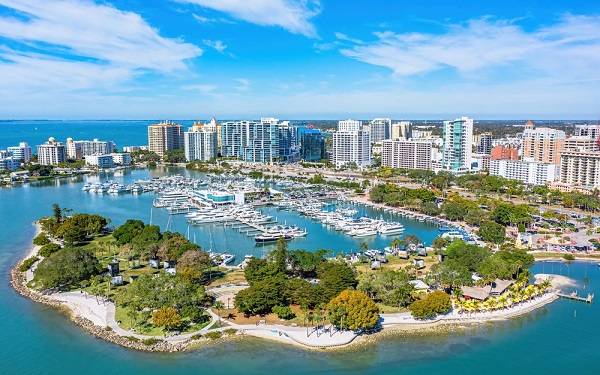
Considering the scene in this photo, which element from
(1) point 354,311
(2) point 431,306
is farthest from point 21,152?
(2) point 431,306

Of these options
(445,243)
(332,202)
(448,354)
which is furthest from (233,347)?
(332,202)

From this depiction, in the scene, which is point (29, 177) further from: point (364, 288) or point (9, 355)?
point (364, 288)

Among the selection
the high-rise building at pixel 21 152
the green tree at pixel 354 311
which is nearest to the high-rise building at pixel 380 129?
the high-rise building at pixel 21 152

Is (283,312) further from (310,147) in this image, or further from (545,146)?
(310,147)

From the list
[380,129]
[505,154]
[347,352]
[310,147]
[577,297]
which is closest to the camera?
[347,352]

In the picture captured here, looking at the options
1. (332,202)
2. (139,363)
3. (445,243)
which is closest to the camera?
(139,363)

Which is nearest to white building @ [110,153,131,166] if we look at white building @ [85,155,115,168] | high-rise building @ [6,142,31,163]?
white building @ [85,155,115,168]
